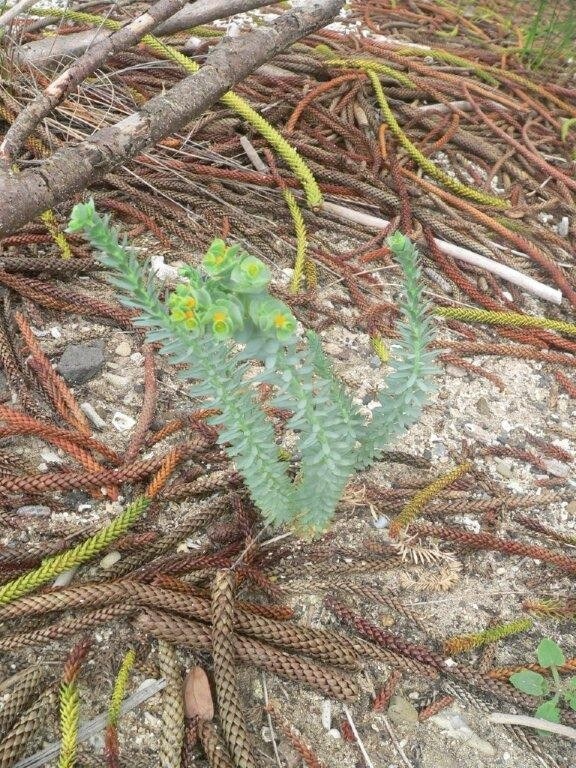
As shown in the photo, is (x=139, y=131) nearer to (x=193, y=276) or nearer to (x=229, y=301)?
(x=193, y=276)

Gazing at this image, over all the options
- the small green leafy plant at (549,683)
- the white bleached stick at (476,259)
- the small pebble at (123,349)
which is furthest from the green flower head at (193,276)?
the white bleached stick at (476,259)

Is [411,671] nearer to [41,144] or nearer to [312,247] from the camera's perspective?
[312,247]

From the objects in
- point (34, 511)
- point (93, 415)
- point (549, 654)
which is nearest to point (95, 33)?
point (93, 415)

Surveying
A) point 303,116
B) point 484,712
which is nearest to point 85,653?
point 484,712

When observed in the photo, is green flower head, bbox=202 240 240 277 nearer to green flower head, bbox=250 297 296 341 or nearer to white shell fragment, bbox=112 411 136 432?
green flower head, bbox=250 297 296 341

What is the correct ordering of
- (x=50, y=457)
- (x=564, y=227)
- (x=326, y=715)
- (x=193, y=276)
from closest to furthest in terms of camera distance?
1. (x=193, y=276)
2. (x=326, y=715)
3. (x=50, y=457)
4. (x=564, y=227)

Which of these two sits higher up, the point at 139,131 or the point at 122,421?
the point at 139,131

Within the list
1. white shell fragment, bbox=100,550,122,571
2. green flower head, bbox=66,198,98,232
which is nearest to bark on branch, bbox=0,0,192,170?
green flower head, bbox=66,198,98,232
